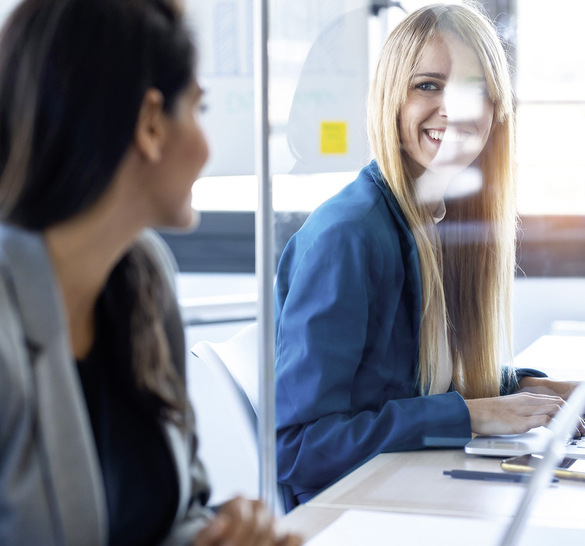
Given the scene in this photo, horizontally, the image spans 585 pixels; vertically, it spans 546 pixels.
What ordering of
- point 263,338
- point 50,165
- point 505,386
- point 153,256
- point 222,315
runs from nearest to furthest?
point 50,165, point 153,256, point 263,338, point 505,386, point 222,315

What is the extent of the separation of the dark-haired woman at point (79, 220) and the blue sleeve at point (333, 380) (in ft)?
1.61

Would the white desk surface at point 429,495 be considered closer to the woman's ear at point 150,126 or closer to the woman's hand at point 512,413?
the woman's hand at point 512,413

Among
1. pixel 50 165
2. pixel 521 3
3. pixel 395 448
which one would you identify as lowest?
pixel 395 448

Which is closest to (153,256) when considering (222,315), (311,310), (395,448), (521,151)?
(311,310)

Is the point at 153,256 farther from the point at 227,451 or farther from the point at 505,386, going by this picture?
the point at 227,451

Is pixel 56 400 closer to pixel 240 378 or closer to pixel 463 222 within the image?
pixel 240 378

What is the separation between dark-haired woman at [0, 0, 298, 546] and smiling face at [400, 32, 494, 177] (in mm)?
648

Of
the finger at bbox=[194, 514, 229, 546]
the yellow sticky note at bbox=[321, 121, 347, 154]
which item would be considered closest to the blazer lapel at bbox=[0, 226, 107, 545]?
the finger at bbox=[194, 514, 229, 546]

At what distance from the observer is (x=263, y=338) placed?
4.28ft

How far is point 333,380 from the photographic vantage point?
54.9 inches

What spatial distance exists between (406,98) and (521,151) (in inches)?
8.2

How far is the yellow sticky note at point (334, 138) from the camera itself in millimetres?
1507

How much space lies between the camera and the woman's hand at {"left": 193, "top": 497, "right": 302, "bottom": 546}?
87 centimetres

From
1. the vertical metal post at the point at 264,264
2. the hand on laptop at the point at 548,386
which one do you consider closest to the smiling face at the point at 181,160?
the vertical metal post at the point at 264,264
